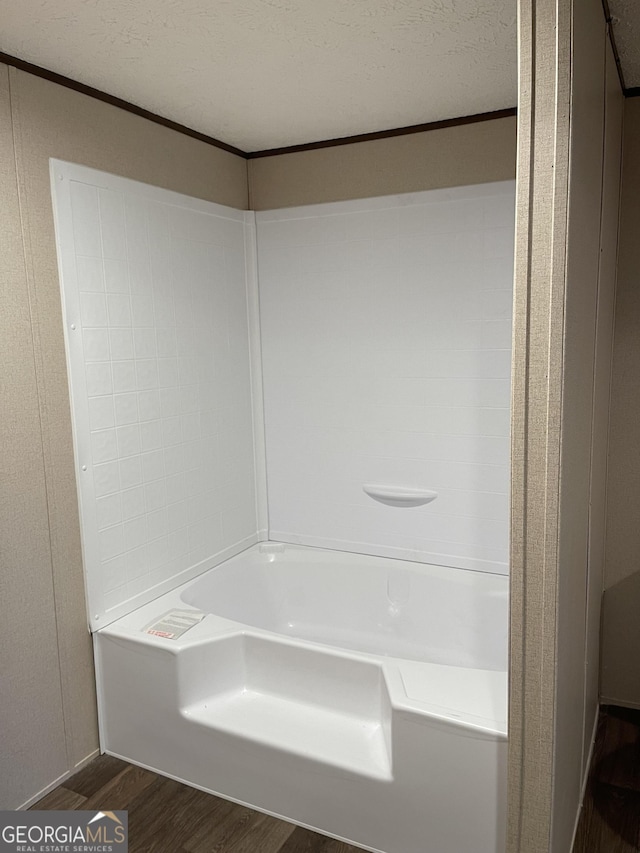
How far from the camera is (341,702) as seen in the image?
87.3 inches

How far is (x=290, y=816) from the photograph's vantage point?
6.89ft

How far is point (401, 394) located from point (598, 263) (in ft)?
3.80

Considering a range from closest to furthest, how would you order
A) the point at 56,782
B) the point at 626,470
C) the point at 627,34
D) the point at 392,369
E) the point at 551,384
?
A: the point at 551,384 < the point at 627,34 < the point at 56,782 < the point at 626,470 < the point at 392,369

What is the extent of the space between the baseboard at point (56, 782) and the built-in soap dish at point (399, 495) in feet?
4.82

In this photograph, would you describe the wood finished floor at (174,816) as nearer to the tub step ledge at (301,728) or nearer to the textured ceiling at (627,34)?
the tub step ledge at (301,728)

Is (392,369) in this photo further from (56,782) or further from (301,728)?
(56,782)

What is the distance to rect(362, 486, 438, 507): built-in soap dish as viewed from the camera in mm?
2910

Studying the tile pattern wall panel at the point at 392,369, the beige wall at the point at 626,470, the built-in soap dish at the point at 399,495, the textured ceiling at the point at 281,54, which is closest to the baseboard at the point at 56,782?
the tile pattern wall panel at the point at 392,369

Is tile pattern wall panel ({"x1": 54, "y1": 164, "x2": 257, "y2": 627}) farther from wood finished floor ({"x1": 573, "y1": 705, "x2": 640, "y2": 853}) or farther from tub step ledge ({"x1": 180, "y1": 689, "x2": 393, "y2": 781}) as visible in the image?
wood finished floor ({"x1": 573, "y1": 705, "x2": 640, "y2": 853})

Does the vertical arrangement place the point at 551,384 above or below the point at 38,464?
above

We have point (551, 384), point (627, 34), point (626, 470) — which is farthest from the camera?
point (626, 470)

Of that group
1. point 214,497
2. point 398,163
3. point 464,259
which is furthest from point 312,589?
point 398,163

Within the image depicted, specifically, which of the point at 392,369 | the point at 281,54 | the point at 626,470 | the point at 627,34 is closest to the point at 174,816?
the point at 392,369

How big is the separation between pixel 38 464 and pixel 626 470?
2092mm
